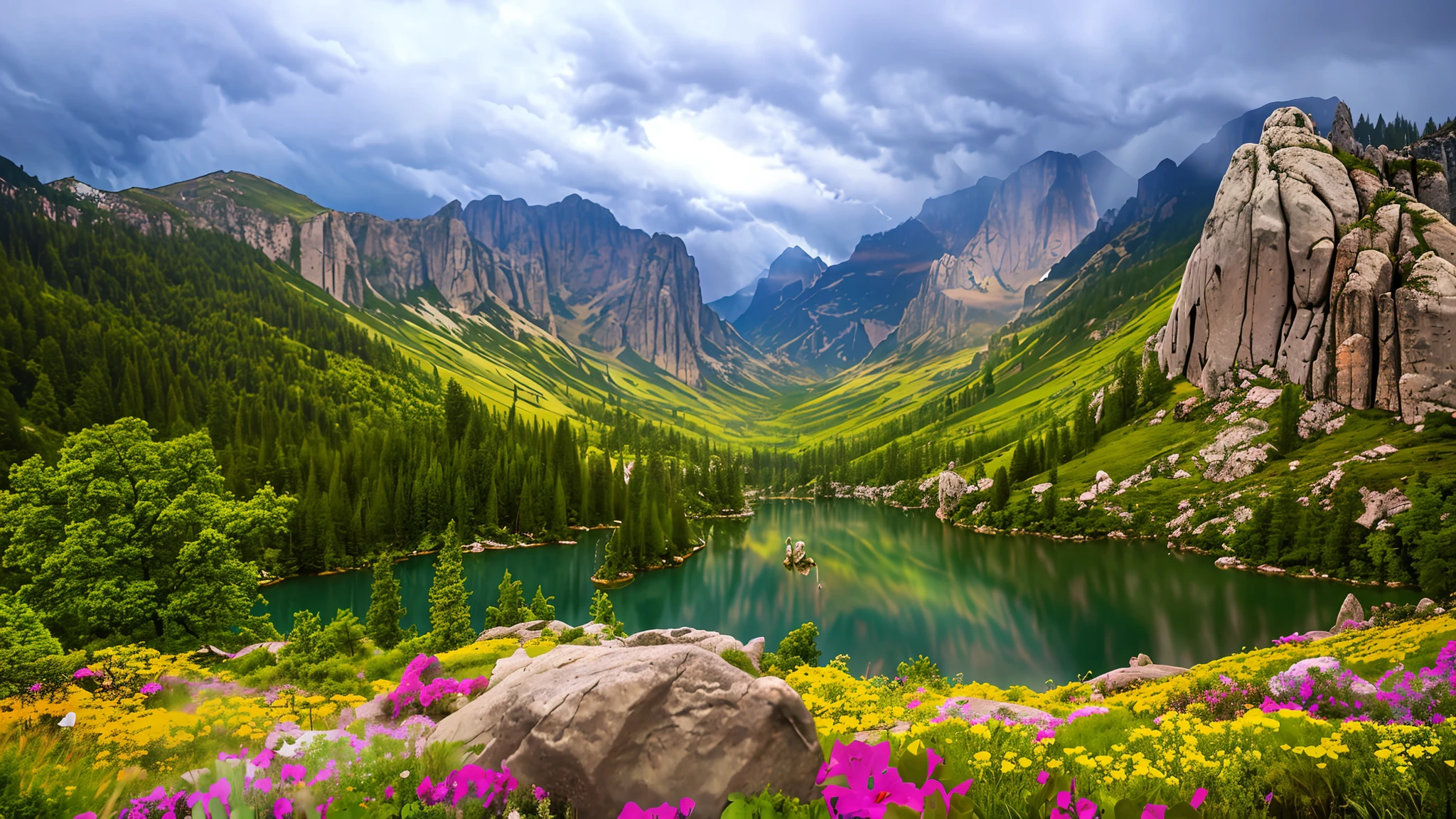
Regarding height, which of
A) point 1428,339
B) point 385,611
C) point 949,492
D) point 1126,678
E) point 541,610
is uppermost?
point 1428,339

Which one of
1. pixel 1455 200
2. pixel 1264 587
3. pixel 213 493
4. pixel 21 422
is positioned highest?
pixel 1455 200

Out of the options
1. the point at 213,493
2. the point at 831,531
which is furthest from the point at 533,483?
the point at 213,493

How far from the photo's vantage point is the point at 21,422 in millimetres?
81125

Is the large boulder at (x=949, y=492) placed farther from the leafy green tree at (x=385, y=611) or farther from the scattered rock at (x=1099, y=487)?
the leafy green tree at (x=385, y=611)

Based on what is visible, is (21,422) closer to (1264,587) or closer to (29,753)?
(29,753)

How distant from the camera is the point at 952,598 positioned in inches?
2702

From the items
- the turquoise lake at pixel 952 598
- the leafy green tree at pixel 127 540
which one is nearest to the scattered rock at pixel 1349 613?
the turquoise lake at pixel 952 598

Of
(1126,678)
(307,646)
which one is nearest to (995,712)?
(1126,678)

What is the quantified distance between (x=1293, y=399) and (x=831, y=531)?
7888 cm

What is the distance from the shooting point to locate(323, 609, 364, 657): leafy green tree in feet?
87.8

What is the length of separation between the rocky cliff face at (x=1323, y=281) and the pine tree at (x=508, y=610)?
351 feet

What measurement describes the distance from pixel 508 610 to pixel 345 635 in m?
17.1

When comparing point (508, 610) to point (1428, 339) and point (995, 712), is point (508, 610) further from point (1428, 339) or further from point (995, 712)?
point (1428, 339)

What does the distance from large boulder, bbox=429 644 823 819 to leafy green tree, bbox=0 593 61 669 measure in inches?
494
